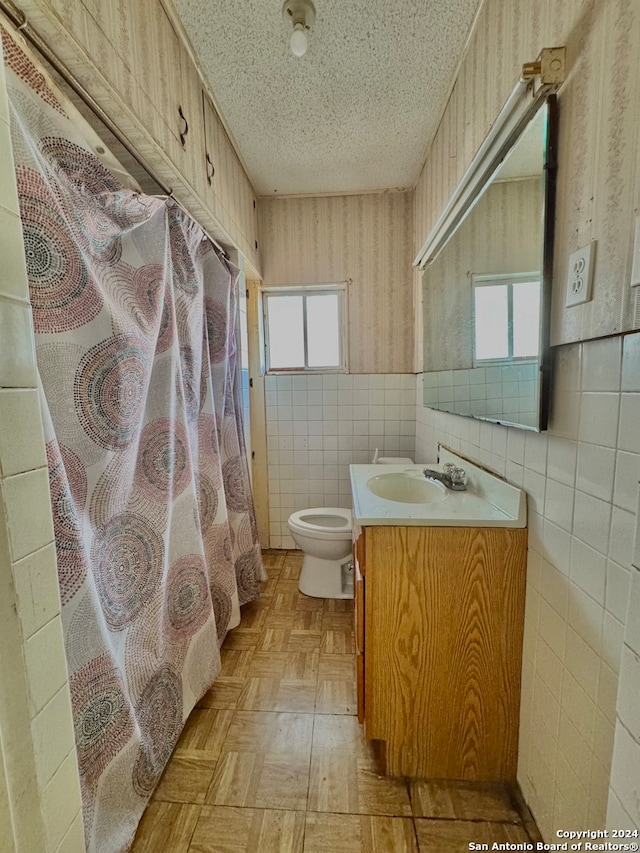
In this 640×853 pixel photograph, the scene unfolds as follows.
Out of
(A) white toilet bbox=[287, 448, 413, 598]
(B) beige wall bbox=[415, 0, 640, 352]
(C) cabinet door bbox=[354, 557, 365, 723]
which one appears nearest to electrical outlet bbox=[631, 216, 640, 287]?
(B) beige wall bbox=[415, 0, 640, 352]

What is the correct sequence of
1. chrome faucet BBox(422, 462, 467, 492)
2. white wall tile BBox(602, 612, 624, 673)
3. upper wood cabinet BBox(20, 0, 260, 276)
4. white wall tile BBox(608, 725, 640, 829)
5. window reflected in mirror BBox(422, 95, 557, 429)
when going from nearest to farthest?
1. white wall tile BBox(608, 725, 640, 829)
2. white wall tile BBox(602, 612, 624, 673)
3. upper wood cabinet BBox(20, 0, 260, 276)
4. window reflected in mirror BBox(422, 95, 557, 429)
5. chrome faucet BBox(422, 462, 467, 492)

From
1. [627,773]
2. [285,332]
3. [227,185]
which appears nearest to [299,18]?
[227,185]

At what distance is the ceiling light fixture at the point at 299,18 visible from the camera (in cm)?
102

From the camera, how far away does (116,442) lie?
881 mm

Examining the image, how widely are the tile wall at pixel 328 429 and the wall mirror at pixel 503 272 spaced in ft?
2.29

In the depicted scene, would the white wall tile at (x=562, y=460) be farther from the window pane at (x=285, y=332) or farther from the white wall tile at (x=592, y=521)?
the window pane at (x=285, y=332)

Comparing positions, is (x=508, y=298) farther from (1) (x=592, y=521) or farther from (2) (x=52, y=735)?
(2) (x=52, y=735)

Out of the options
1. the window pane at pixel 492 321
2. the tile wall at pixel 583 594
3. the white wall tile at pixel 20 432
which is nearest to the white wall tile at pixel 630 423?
the tile wall at pixel 583 594

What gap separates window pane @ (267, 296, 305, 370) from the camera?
2332mm

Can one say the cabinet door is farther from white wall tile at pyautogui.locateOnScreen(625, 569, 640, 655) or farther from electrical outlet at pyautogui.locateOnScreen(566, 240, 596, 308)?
electrical outlet at pyautogui.locateOnScreen(566, 240, 596, 308)

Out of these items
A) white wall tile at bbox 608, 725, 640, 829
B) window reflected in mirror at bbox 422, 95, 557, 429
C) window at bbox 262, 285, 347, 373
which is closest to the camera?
white wall tile at bbox 608, 725, 640, 829

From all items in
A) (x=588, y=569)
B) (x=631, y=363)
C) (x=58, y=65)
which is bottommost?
(x=588, y=569)

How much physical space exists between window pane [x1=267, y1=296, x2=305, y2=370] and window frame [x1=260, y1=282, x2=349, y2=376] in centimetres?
2

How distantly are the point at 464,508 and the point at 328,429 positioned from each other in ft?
4.38
